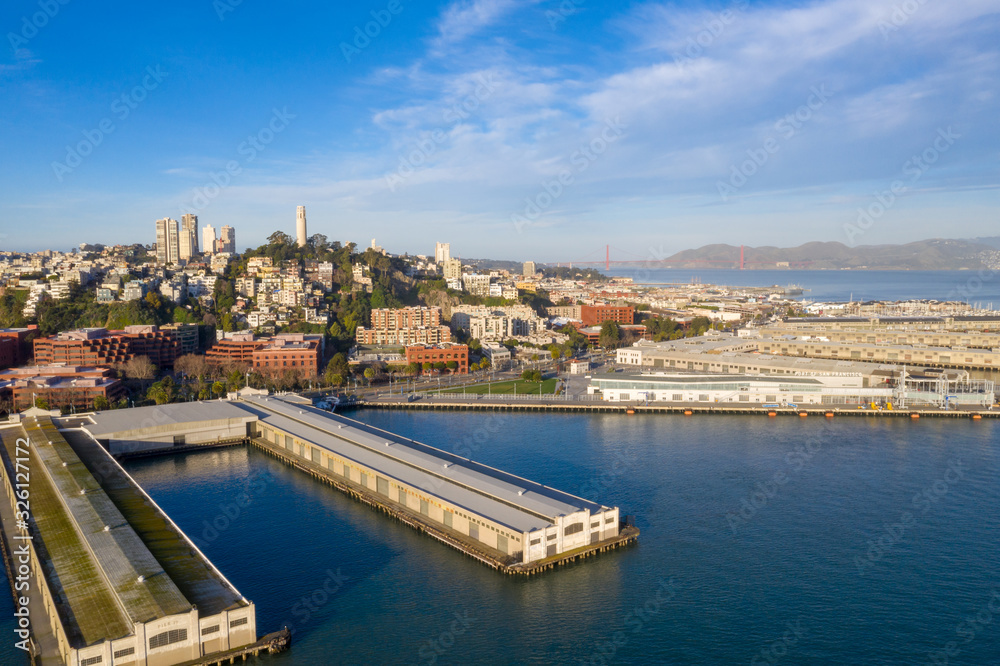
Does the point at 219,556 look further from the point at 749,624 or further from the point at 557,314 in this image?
the point at 557,314

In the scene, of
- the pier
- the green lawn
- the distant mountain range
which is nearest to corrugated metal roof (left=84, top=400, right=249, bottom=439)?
the pier

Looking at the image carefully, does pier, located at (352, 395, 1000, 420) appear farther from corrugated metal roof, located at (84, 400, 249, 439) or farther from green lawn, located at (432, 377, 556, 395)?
corrugated metal roof, located at (84, 400, 249, 439)

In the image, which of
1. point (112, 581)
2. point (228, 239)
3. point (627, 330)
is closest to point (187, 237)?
point (228, 239)

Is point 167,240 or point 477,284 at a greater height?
point 167,240

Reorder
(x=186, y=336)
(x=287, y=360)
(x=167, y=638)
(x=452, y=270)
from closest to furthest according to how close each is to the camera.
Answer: (x=167, y=638), (x=287, y=360), (x=186, y=336), (x=452, y=270)

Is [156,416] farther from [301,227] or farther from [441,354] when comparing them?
[301,227]

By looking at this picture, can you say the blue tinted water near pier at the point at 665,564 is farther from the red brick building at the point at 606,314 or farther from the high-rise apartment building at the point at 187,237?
the high-rise apartment building at the point at 187,237
